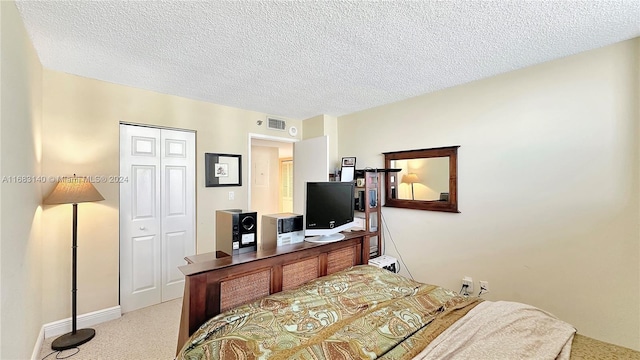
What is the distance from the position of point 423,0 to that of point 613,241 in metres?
2.25

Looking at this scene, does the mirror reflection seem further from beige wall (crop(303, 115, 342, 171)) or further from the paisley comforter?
the paisley comforter

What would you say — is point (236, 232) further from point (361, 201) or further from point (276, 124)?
point (276, 124)

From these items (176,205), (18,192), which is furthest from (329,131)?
(18,192)

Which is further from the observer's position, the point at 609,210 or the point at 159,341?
the point at 159,341

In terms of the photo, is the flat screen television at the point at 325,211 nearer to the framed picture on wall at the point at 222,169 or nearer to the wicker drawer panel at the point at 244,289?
the wicker drawer panel at the point at 244,289

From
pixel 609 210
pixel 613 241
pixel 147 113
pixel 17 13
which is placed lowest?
pixel 613 241

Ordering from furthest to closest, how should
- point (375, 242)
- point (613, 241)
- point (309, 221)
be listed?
point (375, 242)
point (309, 221)
point (613, 241)

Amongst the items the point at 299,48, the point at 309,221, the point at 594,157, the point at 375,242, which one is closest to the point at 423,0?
the point at 299,48

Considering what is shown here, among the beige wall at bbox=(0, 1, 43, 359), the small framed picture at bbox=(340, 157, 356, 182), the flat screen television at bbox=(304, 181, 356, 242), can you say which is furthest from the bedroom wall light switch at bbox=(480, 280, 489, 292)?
the beige wall at bbox=(0, 1, 43, 359)

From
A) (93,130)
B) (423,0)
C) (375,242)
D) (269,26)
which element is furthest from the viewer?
(375,242)

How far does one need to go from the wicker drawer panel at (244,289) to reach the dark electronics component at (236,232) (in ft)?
0.68

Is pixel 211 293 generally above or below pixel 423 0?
below

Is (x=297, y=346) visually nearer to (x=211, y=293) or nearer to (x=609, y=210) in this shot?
(x=211, y=293)

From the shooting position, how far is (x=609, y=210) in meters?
2.01
